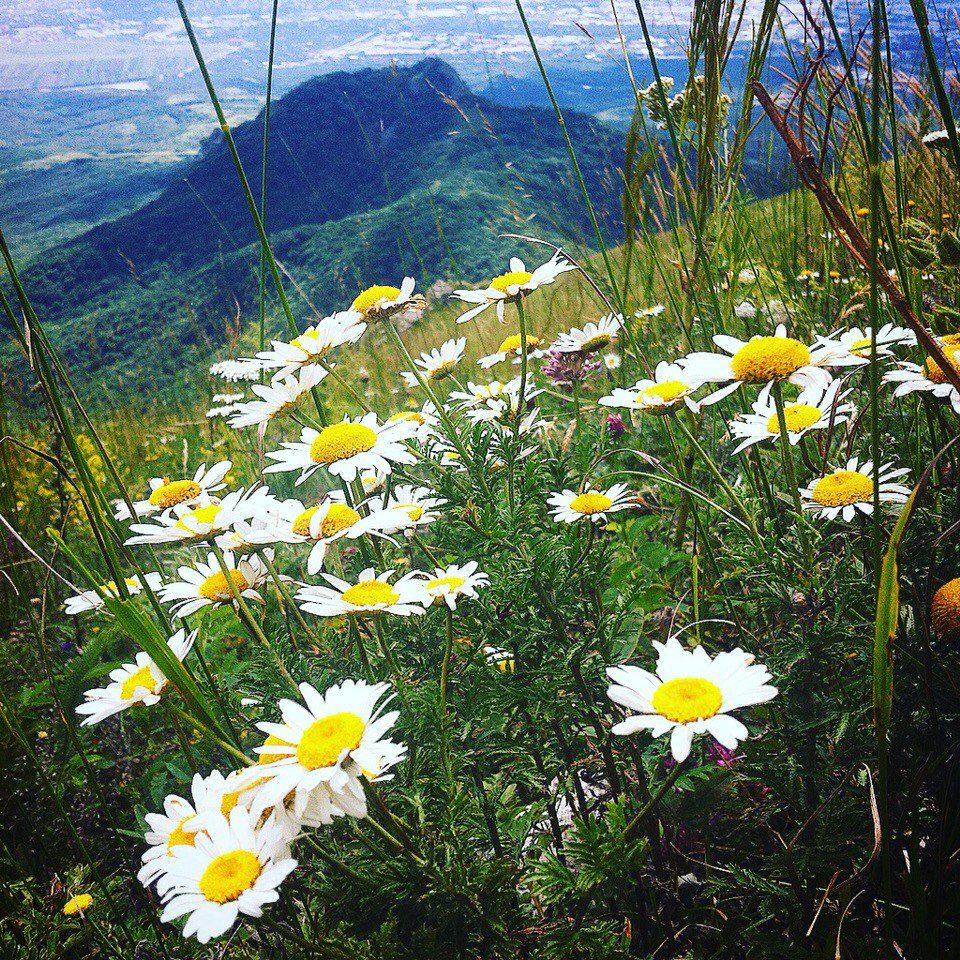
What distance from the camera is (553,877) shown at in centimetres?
81

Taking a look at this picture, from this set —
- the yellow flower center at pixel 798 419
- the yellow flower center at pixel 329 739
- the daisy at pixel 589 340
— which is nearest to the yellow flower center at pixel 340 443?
the yellow flower center at pixel 329 739

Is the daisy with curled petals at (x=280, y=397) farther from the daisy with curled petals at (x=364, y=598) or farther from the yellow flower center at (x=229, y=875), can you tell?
the yellow flower center at (x=229, y=875)

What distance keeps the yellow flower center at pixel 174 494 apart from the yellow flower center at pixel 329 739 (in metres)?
0.62

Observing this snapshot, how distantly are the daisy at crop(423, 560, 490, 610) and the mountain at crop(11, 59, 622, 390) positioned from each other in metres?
28.2

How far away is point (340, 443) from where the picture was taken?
110 centimetres

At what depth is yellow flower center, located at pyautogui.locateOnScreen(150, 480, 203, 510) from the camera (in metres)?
1.22

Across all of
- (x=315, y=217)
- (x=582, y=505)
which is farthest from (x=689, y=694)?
(x=315, y=217)

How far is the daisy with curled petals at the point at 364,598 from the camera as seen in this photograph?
0.90 meters

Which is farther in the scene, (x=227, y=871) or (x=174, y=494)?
(x=174, y=494)

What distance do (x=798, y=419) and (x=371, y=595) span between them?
0.76 m

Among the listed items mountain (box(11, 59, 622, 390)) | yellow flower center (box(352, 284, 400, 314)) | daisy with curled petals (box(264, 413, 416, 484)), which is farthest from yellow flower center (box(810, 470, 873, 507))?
mountain (box(11, 59, 622, 390))

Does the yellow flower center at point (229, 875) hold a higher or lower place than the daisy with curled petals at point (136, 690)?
lower

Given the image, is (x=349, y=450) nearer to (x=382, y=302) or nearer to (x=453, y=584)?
(x=453, y=584)

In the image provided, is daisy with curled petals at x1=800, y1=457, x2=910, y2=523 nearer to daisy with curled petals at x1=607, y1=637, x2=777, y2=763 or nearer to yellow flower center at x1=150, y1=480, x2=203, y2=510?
daisy with curled petals at x1=607, y1=637, x2=777, y2=763
